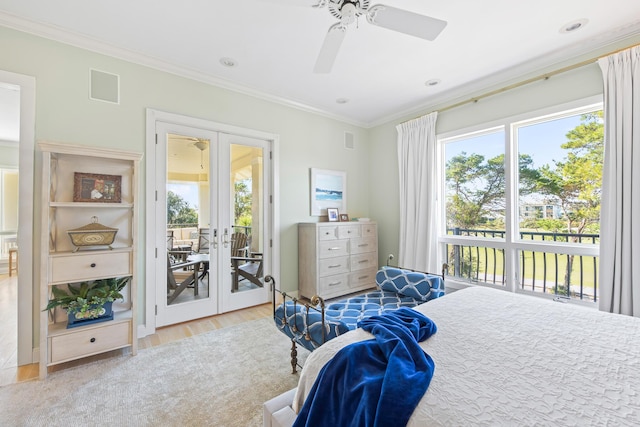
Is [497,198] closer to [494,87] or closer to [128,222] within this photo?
[494,87]

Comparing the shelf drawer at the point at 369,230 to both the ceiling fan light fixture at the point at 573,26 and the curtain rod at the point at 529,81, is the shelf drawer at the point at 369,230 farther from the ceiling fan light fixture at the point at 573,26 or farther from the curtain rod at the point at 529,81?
the ceiling fan light fixture at the point at 573,26

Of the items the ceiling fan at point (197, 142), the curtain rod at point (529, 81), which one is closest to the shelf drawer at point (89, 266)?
the ceiling fan at point (197, 142)

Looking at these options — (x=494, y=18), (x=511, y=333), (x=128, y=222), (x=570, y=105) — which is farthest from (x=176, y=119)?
(x=570, y=105)

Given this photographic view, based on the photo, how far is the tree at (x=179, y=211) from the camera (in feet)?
9.94

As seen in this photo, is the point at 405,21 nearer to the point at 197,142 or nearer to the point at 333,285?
the point at 197,142

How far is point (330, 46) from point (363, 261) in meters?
3.00

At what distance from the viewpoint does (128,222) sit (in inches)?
106

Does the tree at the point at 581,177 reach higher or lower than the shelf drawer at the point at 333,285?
higher

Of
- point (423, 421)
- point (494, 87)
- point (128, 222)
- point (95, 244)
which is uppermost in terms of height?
point (494, 87)

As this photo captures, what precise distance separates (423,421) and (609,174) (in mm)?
2950

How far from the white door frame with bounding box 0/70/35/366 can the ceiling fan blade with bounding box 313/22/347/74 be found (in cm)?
249

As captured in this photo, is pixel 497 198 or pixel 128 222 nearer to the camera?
pixel 128 222

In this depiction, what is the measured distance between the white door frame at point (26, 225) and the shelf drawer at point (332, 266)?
9.27ft

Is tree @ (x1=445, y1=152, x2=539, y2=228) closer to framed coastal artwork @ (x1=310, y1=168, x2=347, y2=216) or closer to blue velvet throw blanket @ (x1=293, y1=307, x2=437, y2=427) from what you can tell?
framed coastal artwork @ (x1=310, y1=168, x2=347, y2=216)
